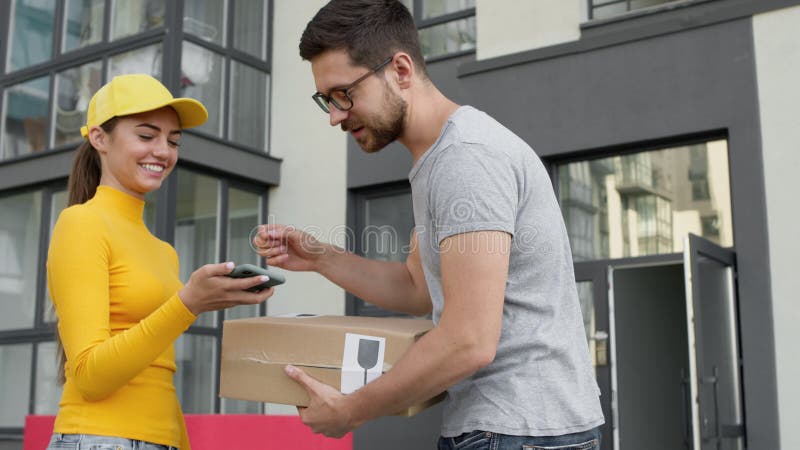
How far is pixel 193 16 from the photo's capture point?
27.0ft

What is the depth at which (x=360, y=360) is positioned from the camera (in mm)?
1627

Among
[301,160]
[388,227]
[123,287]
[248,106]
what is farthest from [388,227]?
[123,287]

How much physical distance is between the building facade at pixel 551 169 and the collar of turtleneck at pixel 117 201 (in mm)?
4071

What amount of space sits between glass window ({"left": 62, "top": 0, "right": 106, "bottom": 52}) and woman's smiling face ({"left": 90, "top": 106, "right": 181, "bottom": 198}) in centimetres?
702

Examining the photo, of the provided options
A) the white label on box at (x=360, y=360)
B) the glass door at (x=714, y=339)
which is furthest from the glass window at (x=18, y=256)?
the white label on box at (x=360, y=360)

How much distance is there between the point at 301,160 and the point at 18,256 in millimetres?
3185

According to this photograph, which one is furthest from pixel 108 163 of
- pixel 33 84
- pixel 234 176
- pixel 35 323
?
pixel 33 84

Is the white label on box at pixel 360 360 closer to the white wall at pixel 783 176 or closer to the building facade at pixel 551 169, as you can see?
the building facade at pixel 551 169

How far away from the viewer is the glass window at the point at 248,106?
8.37m

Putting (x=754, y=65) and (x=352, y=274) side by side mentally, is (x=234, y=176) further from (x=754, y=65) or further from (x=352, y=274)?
(x=352, y=274)

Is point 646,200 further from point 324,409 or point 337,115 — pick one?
point 324,409

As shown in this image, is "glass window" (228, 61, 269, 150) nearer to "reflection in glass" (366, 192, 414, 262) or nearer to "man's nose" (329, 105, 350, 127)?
"reflection in glass" (366, 192, 414, 262)

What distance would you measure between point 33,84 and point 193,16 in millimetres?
2044

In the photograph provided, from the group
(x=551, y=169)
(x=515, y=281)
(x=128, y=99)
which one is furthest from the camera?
(x=551, y=169)
